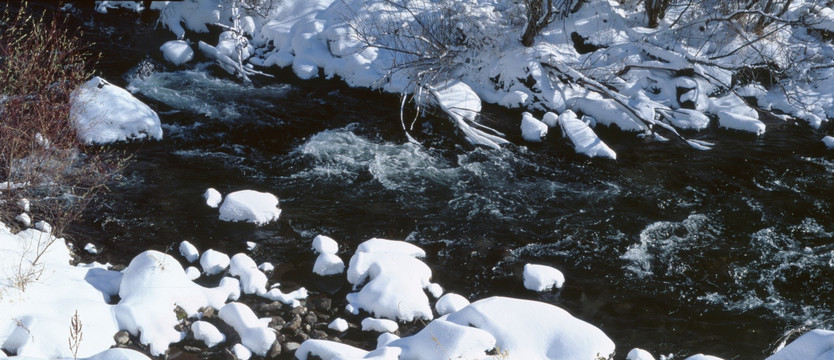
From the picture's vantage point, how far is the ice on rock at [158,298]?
5.64m

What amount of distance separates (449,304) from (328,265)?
130 centimetres

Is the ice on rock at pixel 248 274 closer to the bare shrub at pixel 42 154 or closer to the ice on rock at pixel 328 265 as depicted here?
the ice on rock at pixel 328 265

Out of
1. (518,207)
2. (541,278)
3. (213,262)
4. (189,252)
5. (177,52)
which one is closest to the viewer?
(213,262)

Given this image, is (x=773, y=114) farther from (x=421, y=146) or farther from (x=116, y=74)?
(x=116, y=74)

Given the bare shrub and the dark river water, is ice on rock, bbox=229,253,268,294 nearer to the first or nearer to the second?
the dark river water

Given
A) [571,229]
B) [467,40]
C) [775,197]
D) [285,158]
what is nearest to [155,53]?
[285,158]

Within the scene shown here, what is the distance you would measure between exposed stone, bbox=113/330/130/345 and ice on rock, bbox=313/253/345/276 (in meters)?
1.87

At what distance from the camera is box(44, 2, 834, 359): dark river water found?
677 centimetres

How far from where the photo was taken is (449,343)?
5.14 metres

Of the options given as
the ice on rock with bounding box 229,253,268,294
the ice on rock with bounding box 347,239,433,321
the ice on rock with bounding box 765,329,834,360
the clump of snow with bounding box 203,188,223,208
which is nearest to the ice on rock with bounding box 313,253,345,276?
the ice on rock with bounding box 347,239,433,321


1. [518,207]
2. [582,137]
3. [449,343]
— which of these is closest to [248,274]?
[449,343]

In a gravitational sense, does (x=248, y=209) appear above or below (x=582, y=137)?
below

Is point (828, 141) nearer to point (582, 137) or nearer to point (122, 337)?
point (582, 137)

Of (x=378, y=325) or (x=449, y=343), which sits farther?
(x=378, y=325)
